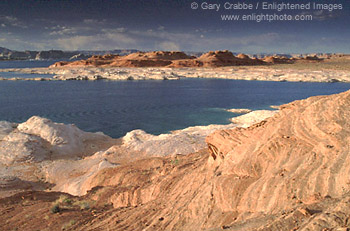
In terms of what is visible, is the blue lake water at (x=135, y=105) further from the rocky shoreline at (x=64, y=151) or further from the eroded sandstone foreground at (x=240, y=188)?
the eroded sandstone foreground at (x=240, y=188)

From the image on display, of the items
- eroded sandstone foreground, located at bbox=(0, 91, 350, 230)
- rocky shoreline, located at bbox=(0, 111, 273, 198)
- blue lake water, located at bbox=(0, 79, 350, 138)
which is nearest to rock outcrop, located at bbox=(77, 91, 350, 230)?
eroded sandstone foreground, located at bbox=(0, 91, 350, 230)

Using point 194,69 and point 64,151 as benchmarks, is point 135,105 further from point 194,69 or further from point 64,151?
point 194,69

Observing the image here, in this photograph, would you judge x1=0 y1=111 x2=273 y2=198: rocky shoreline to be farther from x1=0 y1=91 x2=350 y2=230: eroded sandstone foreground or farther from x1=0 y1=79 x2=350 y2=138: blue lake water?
x1=0 y1=79 x2=350 y2=138: blue lake water

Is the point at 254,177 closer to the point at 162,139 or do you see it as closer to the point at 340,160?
the point at 340,160

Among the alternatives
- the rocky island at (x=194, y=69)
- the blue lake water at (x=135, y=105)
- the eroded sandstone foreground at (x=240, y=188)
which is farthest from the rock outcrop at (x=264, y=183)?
the rocky island at (x=194, y=69)

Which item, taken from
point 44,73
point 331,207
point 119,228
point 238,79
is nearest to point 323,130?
point 331,207

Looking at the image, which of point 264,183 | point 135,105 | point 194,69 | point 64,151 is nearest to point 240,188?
point 264,183
